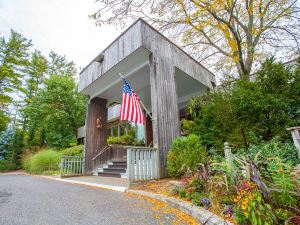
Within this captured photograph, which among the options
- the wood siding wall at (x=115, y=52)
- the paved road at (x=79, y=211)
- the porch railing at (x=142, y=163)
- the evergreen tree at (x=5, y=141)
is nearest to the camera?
the paved road at (x=79, y=211)

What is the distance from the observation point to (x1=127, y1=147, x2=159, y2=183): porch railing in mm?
4906

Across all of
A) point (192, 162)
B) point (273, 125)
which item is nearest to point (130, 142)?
point (192, 162)

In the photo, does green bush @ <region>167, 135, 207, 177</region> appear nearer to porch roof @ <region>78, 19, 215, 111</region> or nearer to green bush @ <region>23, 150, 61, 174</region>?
porch roof @ <region>78, 19, 215, 111</region>

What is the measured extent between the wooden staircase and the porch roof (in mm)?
3750

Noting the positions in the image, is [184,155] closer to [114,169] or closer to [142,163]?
[142,163]

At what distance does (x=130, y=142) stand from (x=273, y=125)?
530 centimetres

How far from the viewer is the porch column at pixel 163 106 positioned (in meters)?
5.76

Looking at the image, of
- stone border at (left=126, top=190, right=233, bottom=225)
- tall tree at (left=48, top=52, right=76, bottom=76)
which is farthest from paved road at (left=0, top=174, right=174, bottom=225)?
tall tree at (left=48, top=52, right=76, bottom=76)

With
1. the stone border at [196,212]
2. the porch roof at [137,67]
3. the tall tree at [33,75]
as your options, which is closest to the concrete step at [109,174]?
the porch roof at [137,67]

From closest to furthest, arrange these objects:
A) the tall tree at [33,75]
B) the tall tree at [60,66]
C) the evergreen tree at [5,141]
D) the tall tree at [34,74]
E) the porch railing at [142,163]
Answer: the porch railing at [142,163]
the evergreen tree at [5,141]
the tall tree at [33,75]
the tall tree at [34,74]
the tall tree at [60,66]

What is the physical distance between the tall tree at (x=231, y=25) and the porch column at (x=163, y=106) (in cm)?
245

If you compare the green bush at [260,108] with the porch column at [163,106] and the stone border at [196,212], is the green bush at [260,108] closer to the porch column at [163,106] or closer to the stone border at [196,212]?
the porch column at [163,106]

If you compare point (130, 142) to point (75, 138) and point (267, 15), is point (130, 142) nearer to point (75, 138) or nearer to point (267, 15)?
point (267, 15)

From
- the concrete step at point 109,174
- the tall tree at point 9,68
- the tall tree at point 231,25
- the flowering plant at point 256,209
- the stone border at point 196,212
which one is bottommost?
the stone border at point 196,212
